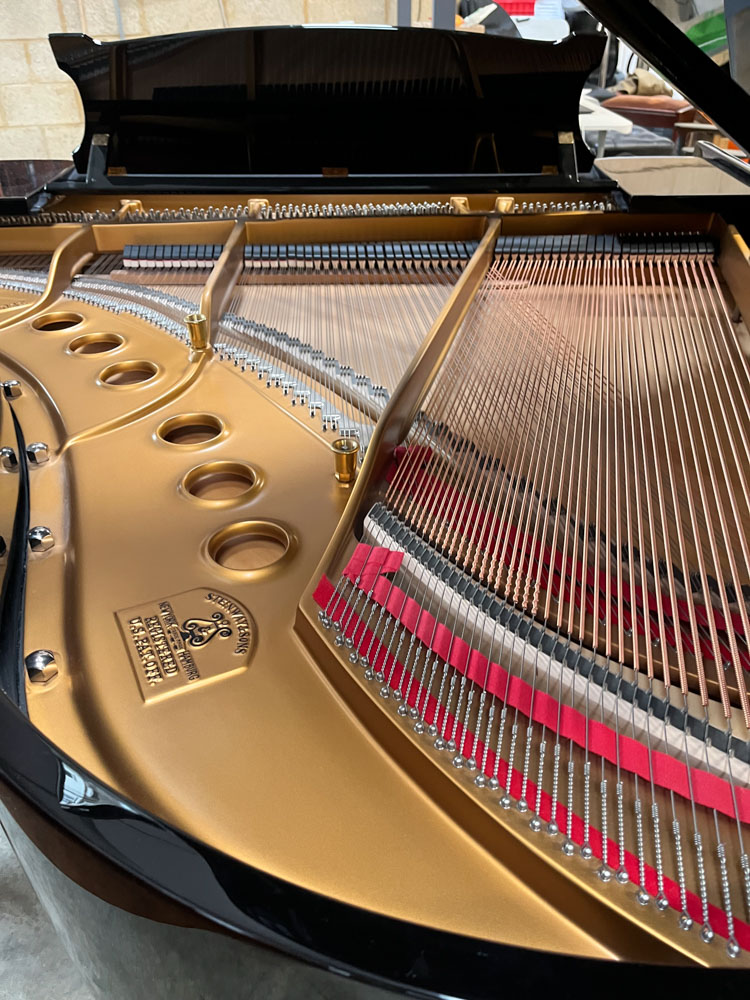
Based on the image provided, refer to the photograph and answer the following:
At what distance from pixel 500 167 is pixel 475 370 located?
1.24 meters

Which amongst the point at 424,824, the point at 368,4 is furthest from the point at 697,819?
the point at 368,4

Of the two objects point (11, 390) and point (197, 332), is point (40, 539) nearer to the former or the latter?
point (11, 390)

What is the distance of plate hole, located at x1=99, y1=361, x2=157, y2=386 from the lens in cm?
186

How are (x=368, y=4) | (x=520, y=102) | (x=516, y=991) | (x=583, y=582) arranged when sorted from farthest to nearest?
1. (x=368, y=4)
2. (x=520, y=102)
3. (x=583, y=582)
4. (x=516, y=991)

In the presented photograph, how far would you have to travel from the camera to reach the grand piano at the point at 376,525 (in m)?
0.75

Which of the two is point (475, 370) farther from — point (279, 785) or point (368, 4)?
point (368, 4)

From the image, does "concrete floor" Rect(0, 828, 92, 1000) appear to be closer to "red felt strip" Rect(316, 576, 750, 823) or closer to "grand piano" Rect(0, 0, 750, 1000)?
"grand piano" Rect(0, 0, 750, 1000)

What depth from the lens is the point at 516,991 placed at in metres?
0.59

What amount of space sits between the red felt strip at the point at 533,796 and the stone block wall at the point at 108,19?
240 inches

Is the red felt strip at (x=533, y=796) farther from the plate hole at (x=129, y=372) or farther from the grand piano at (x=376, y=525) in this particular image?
the plate hole at (x=129, y=372)

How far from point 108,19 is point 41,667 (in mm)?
6520

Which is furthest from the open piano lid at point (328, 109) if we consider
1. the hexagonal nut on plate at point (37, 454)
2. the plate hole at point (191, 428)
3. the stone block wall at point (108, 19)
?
the stone block wall at point (108, 19)

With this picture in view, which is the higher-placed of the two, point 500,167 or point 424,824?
point 500,167

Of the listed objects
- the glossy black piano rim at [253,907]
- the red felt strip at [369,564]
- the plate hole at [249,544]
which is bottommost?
the plate hole at [249,544]
